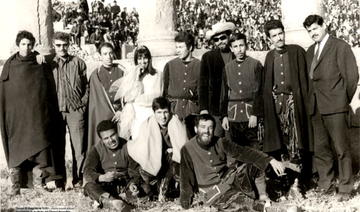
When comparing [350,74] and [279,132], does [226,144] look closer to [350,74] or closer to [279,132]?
[279,132]

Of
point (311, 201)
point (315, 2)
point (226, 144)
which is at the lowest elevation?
point (311, 201)

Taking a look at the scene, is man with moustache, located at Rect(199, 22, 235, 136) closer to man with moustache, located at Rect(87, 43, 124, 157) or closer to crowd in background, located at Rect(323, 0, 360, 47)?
man with moustache, located at Rect(87, 43, 124, 157)

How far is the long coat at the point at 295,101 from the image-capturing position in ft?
18.7

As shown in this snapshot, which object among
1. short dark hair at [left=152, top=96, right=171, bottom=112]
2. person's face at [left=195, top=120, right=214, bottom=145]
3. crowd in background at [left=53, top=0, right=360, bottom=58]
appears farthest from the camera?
crowd in background at [left=53, top=0, right=360, bottom=58]

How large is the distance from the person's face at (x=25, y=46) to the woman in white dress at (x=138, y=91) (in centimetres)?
102

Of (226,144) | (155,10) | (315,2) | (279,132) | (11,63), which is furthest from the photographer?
(155,10)

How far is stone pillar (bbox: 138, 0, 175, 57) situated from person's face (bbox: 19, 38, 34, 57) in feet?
5.77

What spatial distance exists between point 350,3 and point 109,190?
334 inches

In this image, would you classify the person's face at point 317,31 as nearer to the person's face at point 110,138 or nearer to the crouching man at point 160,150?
the crouching man at point 160,150

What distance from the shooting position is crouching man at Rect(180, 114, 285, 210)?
527cm

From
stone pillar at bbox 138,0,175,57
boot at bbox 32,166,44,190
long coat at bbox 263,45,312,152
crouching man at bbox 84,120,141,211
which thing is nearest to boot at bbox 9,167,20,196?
boot at bbox 32,166,44,190

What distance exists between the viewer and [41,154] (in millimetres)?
6348

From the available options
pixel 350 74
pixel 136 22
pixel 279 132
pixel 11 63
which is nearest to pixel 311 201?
pixel 279 132

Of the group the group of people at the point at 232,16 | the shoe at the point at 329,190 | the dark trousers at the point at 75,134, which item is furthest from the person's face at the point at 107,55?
the group of people at the point at 232,16
